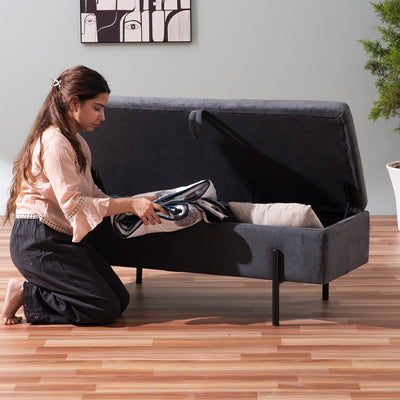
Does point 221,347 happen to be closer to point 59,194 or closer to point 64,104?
point 59,194

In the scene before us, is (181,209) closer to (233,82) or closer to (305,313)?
(305,313)

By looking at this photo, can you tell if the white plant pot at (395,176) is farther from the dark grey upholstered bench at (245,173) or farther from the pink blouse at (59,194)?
the pink blouse at (59,194)

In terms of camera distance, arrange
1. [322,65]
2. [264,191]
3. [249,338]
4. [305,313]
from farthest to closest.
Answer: [322,65]
[264,191]
[305,313]
[249,338]

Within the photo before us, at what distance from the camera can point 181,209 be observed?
260 cm

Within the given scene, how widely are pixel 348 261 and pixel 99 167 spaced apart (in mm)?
1125

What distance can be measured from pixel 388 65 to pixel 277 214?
1.80 metres

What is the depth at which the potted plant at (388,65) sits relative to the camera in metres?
3.98

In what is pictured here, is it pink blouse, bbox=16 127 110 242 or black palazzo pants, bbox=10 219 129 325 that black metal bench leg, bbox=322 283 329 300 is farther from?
pink blouse, bbox=16 127 110 242

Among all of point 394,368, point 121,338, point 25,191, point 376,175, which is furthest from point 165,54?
point 394,368

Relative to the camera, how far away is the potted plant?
398cm

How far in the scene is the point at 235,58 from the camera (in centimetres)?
441

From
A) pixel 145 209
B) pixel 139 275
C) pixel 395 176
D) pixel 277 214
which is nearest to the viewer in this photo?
pixel 145 209

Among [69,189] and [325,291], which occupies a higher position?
[69,189]

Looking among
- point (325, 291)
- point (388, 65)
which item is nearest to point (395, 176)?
point (388, 65)
